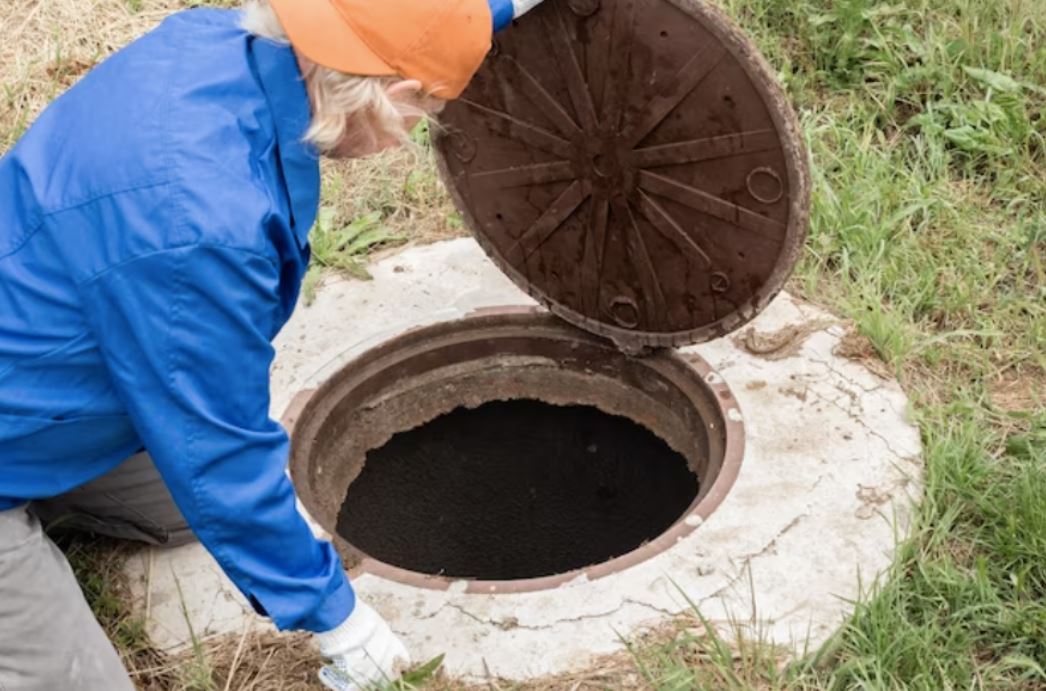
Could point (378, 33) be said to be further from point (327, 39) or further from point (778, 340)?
point (778, 340)

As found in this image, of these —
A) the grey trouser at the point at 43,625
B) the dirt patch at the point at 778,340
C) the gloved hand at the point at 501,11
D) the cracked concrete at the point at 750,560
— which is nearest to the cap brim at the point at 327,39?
the gloved hand at the point at 501,11

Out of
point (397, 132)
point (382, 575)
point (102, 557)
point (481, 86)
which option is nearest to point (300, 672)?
point (382, 575)

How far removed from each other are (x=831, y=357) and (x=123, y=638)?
1.89 meters

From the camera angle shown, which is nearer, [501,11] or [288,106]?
[288,106]

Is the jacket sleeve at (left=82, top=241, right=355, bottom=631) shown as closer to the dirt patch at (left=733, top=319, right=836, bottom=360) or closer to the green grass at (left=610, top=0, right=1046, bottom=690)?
the green grass at (left=610, top=0, right=1046, bottom=690)

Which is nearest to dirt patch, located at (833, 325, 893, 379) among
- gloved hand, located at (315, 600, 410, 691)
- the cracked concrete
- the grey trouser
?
the cracked concrete

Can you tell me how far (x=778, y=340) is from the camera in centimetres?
350

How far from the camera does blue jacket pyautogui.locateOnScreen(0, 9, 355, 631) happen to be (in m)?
2.03

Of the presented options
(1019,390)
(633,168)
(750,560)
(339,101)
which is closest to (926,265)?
(1019,390)

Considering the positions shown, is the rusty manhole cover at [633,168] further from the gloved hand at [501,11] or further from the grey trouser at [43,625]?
the grey trouser at [43,625]

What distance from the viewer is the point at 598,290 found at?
339 centimetres

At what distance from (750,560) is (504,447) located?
1.32 metres

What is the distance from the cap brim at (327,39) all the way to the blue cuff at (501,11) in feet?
1.81

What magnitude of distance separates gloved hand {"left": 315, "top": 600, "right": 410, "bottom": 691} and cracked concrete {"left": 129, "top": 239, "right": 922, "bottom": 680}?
0.38 feet
